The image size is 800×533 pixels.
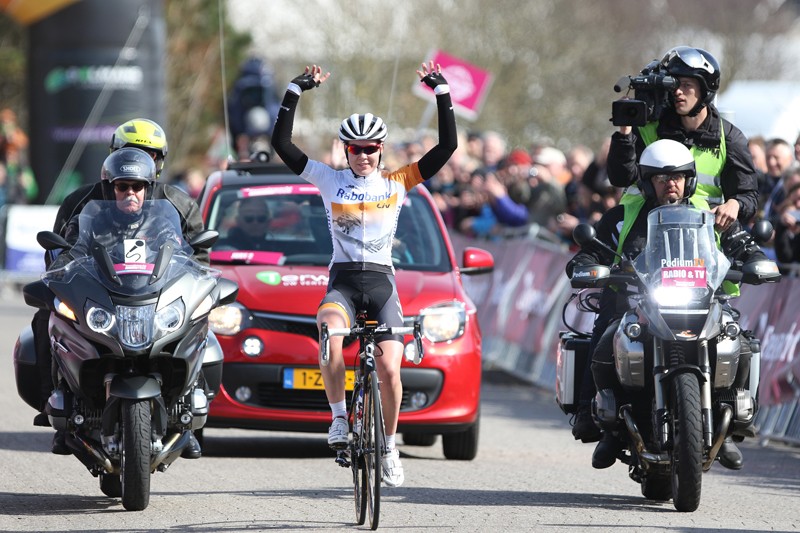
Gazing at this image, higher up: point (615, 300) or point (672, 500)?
point (615, 300)

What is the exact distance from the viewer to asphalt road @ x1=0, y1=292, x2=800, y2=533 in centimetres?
858

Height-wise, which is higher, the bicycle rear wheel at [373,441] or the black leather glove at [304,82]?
the black leather glove at [304,82]

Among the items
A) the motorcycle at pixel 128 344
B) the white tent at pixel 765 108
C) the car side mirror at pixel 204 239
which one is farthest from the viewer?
the white tent at pixel 765 108

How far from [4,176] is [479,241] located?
1065cm

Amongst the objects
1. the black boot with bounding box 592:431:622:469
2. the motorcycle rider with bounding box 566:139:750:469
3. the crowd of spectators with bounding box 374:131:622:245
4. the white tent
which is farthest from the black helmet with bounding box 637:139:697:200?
the white tent

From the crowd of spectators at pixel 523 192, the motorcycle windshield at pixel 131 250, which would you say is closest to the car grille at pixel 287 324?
the motorcycle windshield at pixel 131 250

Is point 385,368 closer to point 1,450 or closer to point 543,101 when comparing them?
point 1,450

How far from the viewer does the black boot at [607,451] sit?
9.17 metres

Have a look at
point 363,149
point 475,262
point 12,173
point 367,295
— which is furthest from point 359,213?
point 12,173

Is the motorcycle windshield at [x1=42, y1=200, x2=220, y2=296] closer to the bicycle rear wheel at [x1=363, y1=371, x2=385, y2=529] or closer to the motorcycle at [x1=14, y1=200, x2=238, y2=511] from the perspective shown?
the motorcycle at [x1=14, y1=200, x2=238, y2=511]

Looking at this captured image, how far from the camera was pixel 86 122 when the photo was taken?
98.5 ft

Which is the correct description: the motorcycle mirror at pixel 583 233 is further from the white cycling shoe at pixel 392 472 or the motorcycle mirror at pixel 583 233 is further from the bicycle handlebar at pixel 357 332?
the white cycling shoe at pixel 392 472

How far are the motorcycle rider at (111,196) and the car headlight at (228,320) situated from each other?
1458 millimetres

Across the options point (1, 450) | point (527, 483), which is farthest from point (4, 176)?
point (527, 483)
